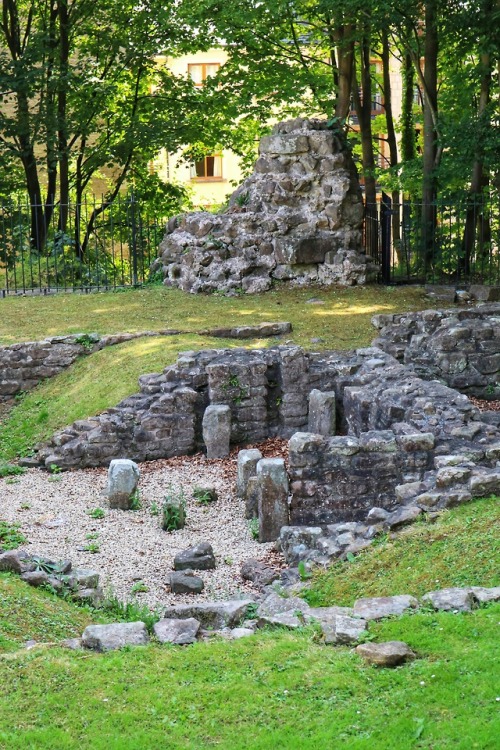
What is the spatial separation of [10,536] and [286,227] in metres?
14.0

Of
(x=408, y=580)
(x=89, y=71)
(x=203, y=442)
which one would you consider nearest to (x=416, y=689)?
(x=408, y=580)

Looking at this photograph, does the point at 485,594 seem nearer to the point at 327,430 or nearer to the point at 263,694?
the point at 263,694

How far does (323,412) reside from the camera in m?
16.1

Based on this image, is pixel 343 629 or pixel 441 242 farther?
pixel 441 242

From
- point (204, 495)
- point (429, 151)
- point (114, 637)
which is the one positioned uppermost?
point (429, 151)

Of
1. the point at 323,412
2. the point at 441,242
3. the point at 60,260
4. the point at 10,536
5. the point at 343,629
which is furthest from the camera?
the point at 60,260

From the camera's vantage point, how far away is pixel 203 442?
642 inches

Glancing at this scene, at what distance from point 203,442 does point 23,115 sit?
15.7 m

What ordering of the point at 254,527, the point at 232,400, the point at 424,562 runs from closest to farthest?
the point at 424,562, the point at 254,527, the point at 232,400

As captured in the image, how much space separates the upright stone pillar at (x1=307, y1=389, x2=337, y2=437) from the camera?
16047 millimetres

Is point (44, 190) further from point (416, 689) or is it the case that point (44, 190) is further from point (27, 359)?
point (416, 689)

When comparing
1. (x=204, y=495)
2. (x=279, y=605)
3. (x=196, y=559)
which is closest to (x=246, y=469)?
(x=204, y=495)

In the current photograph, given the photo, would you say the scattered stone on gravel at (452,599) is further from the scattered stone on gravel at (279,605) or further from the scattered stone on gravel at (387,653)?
the scattered stone on gravel at (279,605)

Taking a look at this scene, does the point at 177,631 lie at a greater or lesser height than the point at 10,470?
greater
